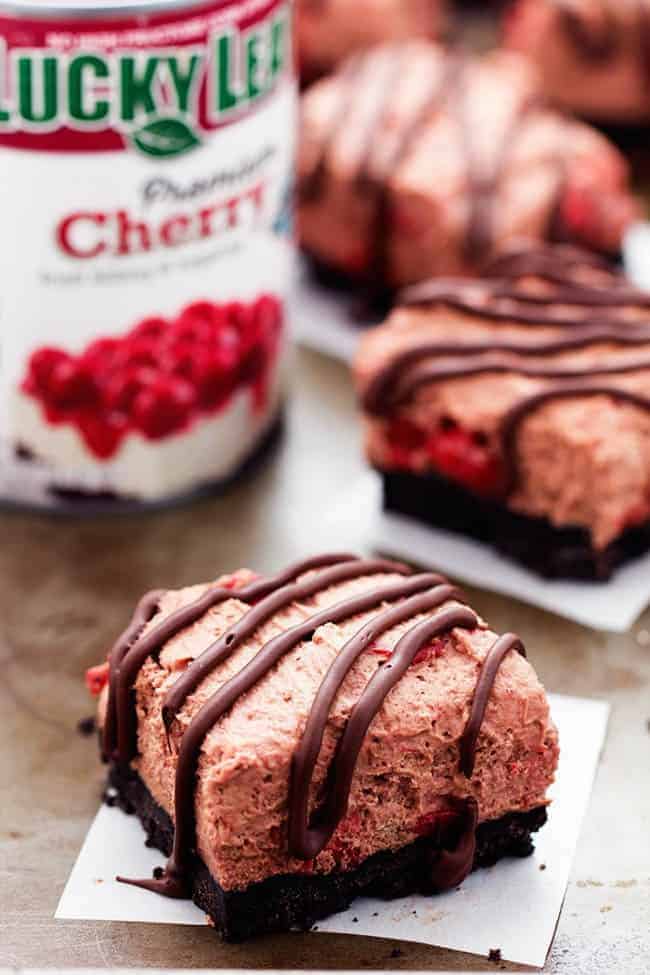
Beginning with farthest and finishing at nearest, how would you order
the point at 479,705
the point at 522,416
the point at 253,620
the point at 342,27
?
the point at 342,27 < the point at 522,416 < the point at 253,620 < the point at 479,705

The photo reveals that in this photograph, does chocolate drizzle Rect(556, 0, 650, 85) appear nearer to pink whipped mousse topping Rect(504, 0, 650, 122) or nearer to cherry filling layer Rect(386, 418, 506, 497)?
pink whipped mousse topping Rect(504, 0, 650, 122)

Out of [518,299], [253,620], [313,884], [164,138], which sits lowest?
[313,884]

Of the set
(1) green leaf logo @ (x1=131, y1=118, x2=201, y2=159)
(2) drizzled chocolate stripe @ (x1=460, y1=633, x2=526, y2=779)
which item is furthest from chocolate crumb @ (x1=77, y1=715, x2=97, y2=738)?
(1) green leaf logo @ (x1=131, y1=118, x2=201, y2=159)

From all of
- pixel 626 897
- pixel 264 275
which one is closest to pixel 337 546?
pixel 264 275

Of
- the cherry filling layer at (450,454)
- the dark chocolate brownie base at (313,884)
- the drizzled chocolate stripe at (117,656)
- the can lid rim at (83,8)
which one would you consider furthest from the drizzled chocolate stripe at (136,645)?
the can lid rim at (83,8)

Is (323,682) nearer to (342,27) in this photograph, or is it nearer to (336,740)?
(336,740)

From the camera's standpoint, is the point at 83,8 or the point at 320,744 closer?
the point at 320,744

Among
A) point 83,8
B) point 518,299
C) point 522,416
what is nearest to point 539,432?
point 522,416

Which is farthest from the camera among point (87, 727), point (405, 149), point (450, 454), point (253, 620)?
point (405, 149)
